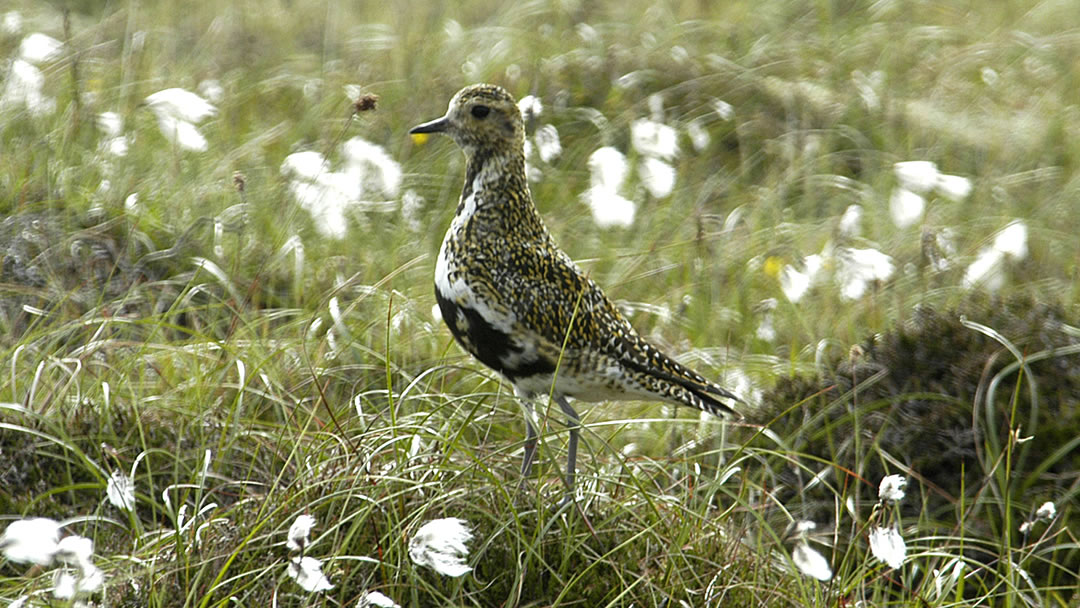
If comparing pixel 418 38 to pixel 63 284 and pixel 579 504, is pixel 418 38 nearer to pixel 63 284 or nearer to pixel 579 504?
pixel 63 284

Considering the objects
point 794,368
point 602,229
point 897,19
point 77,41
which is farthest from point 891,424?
point 897,19

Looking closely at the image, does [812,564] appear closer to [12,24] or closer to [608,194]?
[608,194]

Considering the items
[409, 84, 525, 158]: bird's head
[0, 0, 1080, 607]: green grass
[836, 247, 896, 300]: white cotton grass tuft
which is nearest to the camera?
[0, 0, 1080, 607]: green grass

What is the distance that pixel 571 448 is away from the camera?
440 cm

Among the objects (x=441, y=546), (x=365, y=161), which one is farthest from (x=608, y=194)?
(x=441, y=546)

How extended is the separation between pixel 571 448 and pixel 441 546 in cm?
98

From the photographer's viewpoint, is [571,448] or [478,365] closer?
[571,448]

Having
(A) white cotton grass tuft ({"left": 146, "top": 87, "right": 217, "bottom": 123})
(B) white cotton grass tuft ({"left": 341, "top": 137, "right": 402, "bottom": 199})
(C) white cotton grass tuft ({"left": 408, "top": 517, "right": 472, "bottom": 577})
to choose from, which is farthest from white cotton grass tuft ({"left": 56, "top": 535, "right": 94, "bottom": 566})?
(B) white cotton grass tuft ({"left": 341, "top": 137, "right": 402, "bottom": 199})

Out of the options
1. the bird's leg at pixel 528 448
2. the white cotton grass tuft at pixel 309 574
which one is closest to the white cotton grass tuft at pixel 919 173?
the bird's leg at pixel 528 448

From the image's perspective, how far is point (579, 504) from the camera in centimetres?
415

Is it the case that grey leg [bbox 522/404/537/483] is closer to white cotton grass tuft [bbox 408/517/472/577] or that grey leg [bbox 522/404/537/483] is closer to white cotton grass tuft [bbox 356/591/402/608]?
white cotton grass tuft [bbox 408/517/472/577]

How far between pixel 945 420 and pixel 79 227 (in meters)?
4.25

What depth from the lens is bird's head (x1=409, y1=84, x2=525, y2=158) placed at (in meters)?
4.70

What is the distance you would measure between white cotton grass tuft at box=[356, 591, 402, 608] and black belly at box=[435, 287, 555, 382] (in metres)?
1.11
